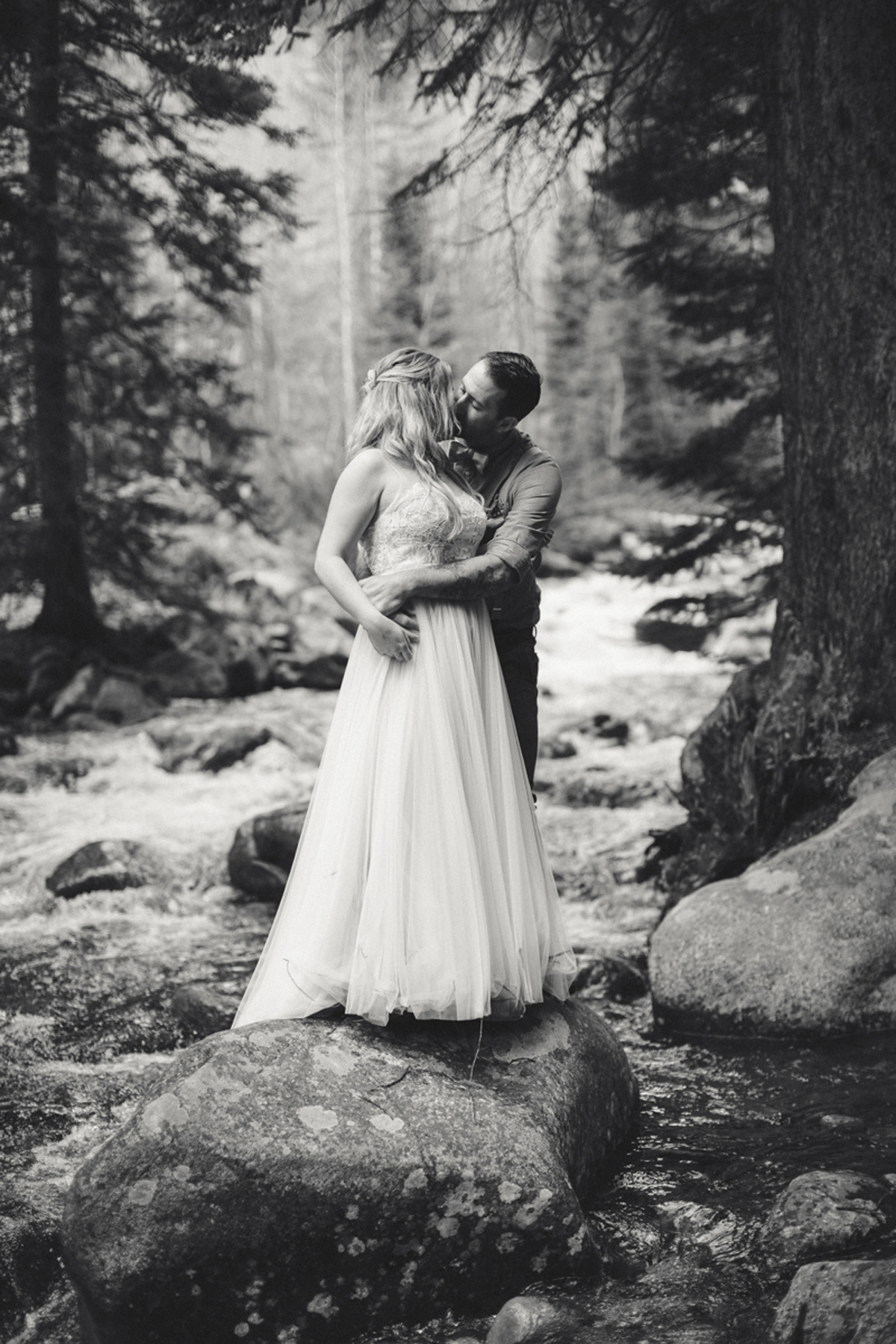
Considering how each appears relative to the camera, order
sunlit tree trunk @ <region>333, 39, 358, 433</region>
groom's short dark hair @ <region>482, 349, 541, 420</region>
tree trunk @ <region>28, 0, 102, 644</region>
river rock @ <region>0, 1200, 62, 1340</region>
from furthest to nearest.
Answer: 1. sunlit tree trunk @ <region>333, 39, 358, 433</region>
2. tree trunk @ <region>28, 0, 102, 644</region>
3. groom's short dark hair @ <region>482, 349, 541, 420</region>
4. river rock @ <region>0, 1200, 62, 1340</region>

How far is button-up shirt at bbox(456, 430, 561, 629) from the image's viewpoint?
14.3ft

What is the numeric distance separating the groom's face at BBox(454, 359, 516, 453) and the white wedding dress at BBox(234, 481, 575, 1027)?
15.7 inches

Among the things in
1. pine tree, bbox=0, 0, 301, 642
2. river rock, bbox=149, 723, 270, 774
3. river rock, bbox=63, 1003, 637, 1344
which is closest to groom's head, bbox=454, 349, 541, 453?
river rock, bbox=63, 1003, 637, 1344

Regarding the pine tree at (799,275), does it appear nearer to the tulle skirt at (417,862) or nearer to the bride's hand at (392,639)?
the tulle skirt at (417,862)

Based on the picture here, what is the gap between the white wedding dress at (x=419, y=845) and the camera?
12.9 ft

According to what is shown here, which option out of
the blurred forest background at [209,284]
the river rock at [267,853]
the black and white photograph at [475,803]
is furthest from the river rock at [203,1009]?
the blurred forest background at [209,284]

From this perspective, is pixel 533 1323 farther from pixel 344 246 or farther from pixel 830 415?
pixel 344 246

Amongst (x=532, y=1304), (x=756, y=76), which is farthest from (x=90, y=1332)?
(x=756, y=76)

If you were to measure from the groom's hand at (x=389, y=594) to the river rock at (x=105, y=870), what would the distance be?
496cm

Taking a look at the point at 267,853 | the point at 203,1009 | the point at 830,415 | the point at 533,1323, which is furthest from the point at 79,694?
the point at 533,1323

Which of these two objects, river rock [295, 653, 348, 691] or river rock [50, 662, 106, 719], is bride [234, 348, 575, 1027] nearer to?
river rock [50, 662, 106, 719]

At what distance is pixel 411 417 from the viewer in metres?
4.20

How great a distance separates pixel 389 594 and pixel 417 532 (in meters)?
0.26

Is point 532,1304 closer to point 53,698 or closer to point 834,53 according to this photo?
point 834,53
